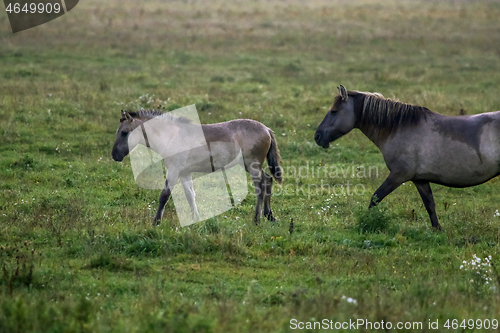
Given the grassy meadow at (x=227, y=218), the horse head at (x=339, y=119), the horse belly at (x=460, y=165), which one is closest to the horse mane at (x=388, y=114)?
the horse head at (x=339, y=119)

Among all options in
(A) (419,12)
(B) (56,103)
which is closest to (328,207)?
(B) (56,103)

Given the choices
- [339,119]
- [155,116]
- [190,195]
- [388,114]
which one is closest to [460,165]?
[388,114]

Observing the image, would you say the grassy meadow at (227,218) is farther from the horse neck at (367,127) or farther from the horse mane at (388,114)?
the horse mane at (388,114)

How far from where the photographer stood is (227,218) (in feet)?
29.0

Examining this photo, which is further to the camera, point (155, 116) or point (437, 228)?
point (155, 116)

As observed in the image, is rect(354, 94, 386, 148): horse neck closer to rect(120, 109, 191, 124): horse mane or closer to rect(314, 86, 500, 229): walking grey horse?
rect(314, 86, 500, 229): walking grey horse

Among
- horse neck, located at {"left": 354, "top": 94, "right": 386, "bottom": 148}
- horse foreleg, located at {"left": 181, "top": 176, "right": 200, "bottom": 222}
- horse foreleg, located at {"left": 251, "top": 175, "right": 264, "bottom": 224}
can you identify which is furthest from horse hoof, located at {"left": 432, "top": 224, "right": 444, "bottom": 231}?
horse foreleg, located at {"left": 181, "top": 176, "right": 200, "bottom": 222}

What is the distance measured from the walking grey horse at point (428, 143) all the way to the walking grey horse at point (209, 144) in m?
1.66

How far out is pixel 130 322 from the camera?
4.63m

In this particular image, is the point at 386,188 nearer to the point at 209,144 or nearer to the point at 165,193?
the point at 209,144

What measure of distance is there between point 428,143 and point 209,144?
3.48 m

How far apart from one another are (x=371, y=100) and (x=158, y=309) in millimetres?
5096

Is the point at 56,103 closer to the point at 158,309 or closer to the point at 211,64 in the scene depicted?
the point at 211,64

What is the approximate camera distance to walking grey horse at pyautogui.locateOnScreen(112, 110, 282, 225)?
872 cm
